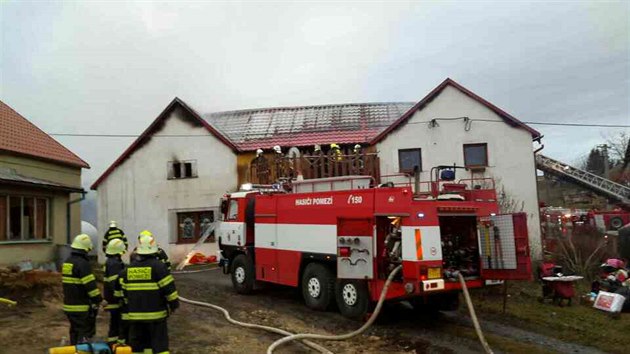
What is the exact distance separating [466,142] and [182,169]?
11296mm

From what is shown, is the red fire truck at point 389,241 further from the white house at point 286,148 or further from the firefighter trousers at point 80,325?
the white house at point 286,148

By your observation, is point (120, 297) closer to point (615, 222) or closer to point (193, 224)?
point (193, 224)

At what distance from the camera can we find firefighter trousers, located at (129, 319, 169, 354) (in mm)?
5809

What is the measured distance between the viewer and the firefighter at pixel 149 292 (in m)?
5.71

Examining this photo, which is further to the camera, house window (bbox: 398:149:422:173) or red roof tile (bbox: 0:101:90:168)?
house window (bbox: 398:149:422:173)

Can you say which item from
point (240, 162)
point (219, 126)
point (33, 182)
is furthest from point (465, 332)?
point (219, 126)

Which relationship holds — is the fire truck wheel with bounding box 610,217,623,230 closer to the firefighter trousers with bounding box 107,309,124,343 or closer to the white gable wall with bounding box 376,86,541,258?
the white gable wall with bounding box 376,86,541,258

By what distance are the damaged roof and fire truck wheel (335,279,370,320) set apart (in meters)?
11.9

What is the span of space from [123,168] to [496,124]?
15106mm

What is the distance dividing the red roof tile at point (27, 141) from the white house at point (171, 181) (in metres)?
2.45

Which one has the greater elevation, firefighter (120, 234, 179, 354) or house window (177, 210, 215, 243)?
house window (177, 210, 215, 243)

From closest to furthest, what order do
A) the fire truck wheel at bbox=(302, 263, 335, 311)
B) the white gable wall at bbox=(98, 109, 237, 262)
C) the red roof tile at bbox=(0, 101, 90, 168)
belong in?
the fire truck wheel at bbox=(302, 263, 335, 311) → the red roof tile at bbox=(0, 101, 90, 168) → the white gable wall at bbox=(98, 109, 237, 262)

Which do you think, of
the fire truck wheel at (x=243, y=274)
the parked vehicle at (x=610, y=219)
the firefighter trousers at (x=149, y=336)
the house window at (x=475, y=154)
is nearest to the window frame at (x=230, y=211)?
the fire truck wheel at (x=243, y=274)

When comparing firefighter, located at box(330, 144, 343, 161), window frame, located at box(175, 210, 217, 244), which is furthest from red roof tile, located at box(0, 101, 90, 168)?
firefighter, located at box(330, 144, 343, 161)
